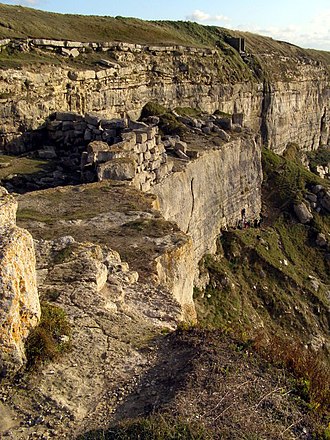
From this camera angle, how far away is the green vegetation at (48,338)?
599 centimetres

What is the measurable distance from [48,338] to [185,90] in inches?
1204

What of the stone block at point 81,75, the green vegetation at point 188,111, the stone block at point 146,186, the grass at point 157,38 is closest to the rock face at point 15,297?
the stone block at point 146,186

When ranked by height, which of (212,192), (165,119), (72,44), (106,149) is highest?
(72,44)

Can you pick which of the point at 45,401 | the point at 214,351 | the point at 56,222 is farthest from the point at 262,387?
the point at 56,222

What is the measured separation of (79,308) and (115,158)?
27.9ft

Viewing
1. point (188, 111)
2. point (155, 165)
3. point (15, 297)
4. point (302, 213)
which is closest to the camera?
point (15, 297)

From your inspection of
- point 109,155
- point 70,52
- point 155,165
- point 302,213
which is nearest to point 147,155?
point 155,165

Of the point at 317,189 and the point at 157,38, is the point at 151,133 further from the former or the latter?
the point at 157,38

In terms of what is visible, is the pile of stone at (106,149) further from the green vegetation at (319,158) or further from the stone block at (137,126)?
the green vegetation at (319,158)

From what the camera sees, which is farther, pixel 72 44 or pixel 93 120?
pixel 72 44

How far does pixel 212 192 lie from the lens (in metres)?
23.9

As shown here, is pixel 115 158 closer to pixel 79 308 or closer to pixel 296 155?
pixel 79 308

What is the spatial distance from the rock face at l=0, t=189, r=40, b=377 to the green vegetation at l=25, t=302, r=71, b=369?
0.11 metres

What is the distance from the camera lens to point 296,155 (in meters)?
49.1
